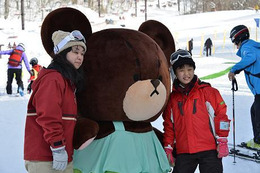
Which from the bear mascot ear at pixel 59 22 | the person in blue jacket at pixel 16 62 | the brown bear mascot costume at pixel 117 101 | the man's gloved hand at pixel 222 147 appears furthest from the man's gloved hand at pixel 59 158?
the person in blue jacket at pixel 16 62

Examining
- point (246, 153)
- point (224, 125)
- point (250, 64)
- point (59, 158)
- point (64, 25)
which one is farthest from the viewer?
point (246, 153)

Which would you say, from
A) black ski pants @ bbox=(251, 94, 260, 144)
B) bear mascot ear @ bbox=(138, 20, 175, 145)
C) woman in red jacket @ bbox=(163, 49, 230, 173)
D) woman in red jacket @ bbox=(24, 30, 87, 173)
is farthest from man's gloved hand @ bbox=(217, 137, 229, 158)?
black ski pants @ bbox=(251, 94, 260, 144)

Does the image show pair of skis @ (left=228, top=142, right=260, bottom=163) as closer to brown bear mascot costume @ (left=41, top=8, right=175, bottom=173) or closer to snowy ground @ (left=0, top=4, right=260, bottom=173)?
snowy ground @ (left=0, top=4, right=260, bottom=173)

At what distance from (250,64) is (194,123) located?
234 centimetres

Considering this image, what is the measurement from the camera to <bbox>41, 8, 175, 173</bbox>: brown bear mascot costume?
9.15ft

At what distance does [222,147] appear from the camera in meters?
2.89

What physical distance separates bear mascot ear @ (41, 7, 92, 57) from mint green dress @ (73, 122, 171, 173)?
2.82ft

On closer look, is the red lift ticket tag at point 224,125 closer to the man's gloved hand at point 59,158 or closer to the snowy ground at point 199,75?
the man's gloved hand at point 59,158

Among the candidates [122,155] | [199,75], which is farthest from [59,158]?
[199,75]

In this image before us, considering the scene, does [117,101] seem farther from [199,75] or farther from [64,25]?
[199,75]

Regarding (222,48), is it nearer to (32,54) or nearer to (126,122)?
(32,54)

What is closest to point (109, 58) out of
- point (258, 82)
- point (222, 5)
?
point (258, 82)

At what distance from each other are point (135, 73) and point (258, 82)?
2.84m

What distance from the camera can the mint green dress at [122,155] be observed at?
2.76 m
